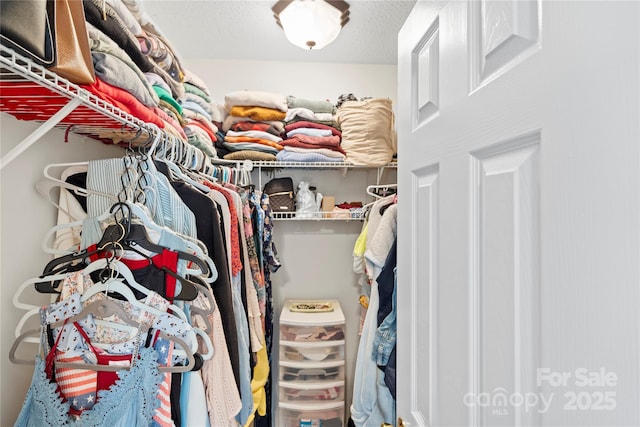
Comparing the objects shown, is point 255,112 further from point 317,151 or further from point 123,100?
point 123,100

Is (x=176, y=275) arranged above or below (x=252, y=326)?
above

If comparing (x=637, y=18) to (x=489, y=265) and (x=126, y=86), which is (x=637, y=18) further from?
(x=126, y=86)

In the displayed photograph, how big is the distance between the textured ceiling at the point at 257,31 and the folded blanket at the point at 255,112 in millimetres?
392

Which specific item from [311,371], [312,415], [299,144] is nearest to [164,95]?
[299,144]

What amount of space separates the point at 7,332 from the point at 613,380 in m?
1.20

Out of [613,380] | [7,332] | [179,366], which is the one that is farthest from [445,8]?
[7,332]

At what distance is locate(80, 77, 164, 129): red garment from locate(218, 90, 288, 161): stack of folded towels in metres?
0.94

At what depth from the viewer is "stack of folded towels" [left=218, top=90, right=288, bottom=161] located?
2.01 m

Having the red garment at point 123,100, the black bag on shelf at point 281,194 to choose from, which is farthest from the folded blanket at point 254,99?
the red garment at point 123,100

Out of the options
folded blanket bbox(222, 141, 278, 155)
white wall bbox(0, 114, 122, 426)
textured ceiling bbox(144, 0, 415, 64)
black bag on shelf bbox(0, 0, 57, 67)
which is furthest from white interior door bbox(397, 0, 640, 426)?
folded blanket bbox(222, 141, 278, 155)

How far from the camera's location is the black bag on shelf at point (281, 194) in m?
2.10

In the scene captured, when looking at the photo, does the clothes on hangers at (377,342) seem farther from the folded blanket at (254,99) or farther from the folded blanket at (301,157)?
the folded blanket at (254,99)

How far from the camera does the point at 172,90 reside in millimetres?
1329

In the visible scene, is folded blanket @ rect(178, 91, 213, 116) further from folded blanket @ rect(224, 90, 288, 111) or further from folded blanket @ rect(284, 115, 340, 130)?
folded blanket @ rect(284, 115, 340, 130)
